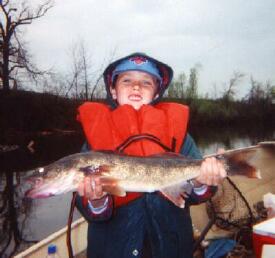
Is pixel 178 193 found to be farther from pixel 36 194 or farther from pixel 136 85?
pixel 36 194

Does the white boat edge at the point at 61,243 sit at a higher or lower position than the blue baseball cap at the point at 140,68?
lower

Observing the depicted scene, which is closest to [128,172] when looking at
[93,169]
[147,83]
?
[93,169]

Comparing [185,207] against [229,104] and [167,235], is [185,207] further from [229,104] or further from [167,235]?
[229,104]

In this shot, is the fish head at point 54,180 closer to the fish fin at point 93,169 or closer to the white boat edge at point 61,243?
the fish fin at point 93,169

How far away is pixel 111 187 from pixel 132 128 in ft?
1.96

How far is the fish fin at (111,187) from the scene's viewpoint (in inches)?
114

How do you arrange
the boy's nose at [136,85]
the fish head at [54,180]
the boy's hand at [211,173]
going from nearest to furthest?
the fish head at [54,180] < the boy's hand at [211,173] < the boy's nose at [136,85]

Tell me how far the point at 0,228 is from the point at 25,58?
30038mm

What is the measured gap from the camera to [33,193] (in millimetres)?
3062

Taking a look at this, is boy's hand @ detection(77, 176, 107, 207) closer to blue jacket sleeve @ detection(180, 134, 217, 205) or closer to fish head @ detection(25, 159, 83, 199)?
fish head @ detection(25, 159, 83, 199)

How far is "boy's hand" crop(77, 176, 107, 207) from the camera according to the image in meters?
2.90

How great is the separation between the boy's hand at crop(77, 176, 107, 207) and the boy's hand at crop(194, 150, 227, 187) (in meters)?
0.88

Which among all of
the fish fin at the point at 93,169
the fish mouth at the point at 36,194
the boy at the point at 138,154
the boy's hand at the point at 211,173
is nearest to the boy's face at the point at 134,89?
the boy at the point at 138,154

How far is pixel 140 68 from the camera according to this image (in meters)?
3.37
